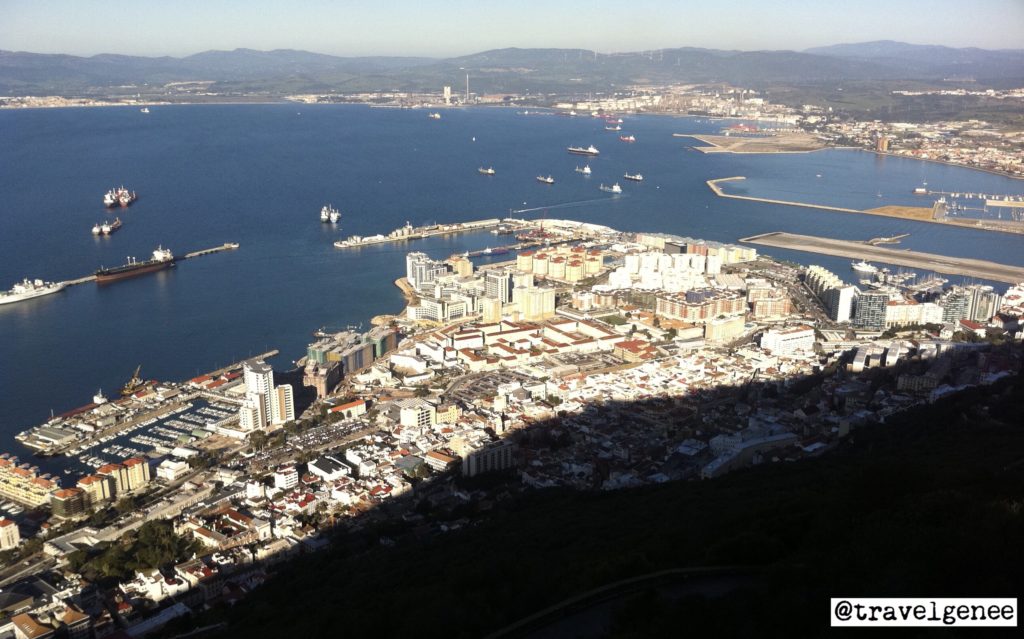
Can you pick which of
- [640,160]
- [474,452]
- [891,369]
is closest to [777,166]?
[640,160]

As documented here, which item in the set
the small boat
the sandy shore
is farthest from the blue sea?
the sandy shore

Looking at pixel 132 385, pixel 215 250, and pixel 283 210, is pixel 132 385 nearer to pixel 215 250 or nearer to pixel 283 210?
pixel 215 250

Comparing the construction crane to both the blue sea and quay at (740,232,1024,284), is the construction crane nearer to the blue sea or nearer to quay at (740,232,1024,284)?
the blue sea

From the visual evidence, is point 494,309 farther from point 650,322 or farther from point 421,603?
point 421,603

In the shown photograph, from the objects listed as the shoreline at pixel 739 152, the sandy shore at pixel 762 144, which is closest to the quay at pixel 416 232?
the shoreline at pixel 739 152

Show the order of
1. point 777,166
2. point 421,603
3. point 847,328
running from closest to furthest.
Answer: point 421,603 < point 847,328 < point 777,166
